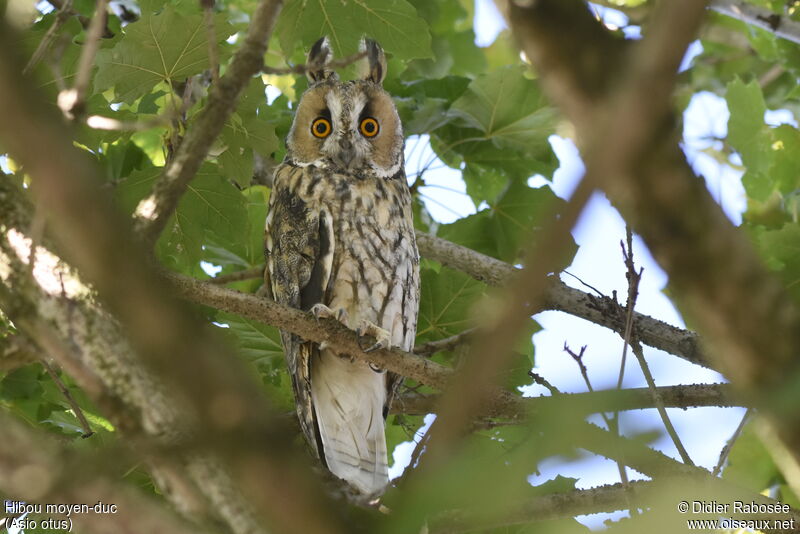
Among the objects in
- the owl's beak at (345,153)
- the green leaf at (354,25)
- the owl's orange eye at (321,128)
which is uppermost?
the owl's orange eye at (321,128)

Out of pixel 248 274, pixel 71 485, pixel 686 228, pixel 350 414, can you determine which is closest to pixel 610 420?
pixel 686 228

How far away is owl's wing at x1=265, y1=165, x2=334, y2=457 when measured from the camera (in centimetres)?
318

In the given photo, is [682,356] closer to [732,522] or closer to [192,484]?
[732,522]

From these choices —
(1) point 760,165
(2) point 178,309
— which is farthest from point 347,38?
(2) point 178,309

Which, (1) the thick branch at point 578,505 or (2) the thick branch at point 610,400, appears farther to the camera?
(1) the thick branch at point 578,505

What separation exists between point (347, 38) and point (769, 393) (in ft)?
8.25

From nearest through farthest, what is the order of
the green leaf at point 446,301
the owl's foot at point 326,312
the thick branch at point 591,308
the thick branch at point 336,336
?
the thick branch at point 336,336 → the thick branch at point 591,308 → the owl's foot at point 326,312 → the green leaf at point 446,301

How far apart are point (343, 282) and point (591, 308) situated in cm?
100

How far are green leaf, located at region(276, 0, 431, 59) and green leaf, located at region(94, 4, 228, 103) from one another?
0.45 m

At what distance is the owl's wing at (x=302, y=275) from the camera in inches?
125

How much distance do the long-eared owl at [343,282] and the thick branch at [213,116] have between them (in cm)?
142

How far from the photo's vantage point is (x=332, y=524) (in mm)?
729

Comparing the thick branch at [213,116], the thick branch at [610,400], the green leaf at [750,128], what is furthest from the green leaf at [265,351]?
the green leaf at [750,128]

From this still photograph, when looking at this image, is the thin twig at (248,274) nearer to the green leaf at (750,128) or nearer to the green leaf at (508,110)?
the green leaf at (508,110)
